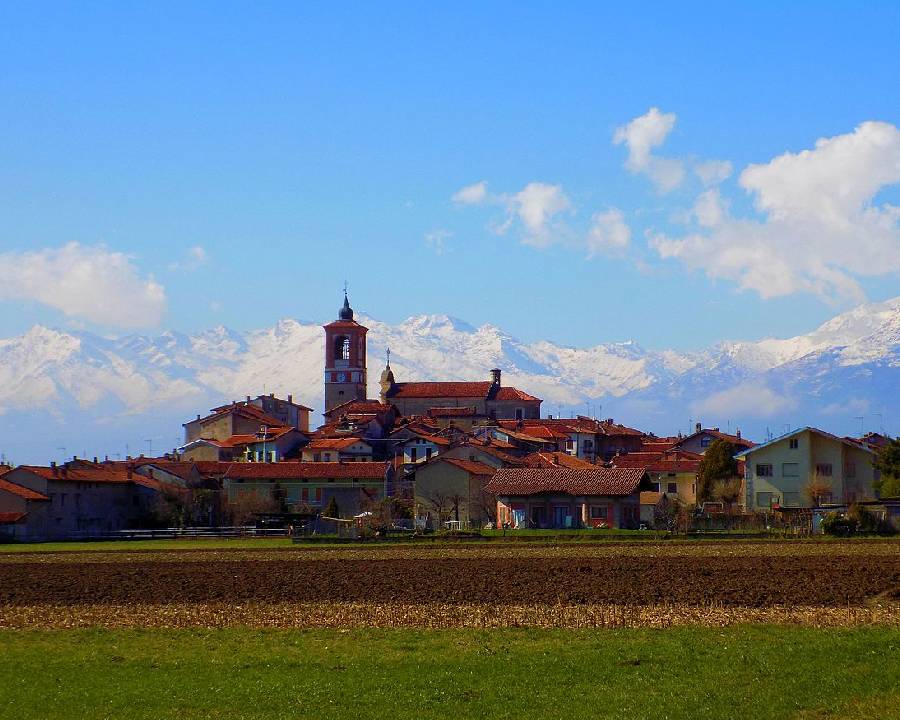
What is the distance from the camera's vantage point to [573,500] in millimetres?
90000

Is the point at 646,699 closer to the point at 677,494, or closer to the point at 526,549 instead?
the point at 526,549

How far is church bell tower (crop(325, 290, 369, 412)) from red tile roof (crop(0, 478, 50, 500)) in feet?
274

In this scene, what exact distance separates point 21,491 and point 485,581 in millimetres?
55623

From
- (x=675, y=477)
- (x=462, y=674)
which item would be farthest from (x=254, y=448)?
(x=462, y=674)

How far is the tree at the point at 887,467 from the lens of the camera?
83.1 metres

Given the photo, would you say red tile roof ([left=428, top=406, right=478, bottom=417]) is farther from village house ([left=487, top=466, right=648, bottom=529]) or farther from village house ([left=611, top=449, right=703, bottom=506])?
village house ([left=487, top=466, right=648, bottom=529])

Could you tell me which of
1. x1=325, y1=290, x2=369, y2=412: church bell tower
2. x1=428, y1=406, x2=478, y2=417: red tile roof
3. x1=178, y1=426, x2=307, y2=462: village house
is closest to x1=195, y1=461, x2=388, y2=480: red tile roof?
x1=178, y1=426, x2=307, y2=462: village house

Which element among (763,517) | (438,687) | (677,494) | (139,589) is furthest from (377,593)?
(677,494)

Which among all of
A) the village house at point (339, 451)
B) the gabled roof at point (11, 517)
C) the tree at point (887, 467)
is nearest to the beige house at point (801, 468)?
the tree at point (887, 467)

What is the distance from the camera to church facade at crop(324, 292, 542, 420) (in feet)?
522

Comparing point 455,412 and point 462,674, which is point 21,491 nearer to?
point 455,412

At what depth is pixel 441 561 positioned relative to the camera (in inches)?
2020

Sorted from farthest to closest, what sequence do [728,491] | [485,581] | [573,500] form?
[728,491] < [573,500] < [485,581]

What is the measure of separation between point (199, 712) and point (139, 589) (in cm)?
1949
